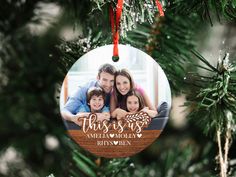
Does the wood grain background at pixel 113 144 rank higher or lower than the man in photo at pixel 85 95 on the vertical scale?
lower

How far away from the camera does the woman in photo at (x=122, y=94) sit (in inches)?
17.1

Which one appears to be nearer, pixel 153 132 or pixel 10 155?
pixel 153 132

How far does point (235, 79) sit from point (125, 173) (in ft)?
0.69

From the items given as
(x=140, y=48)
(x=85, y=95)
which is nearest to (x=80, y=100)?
(x=85, y=95)

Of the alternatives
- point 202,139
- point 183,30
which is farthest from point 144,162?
point 183,30

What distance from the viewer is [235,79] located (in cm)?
45

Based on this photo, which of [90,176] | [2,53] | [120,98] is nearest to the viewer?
[120,98]

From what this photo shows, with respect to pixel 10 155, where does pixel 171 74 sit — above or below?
above

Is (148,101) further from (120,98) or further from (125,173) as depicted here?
(125,173)

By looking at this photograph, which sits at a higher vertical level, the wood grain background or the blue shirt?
the blue shirt

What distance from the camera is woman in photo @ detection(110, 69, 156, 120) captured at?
17.1 inches

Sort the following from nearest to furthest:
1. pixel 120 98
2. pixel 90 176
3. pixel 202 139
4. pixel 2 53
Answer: pixel 120 98 → pixel 90 176 → pixel 2 53 → pixel 202 139

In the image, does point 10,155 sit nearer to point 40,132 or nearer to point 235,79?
point 40,132

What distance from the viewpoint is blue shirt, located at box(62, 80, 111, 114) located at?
437mm
